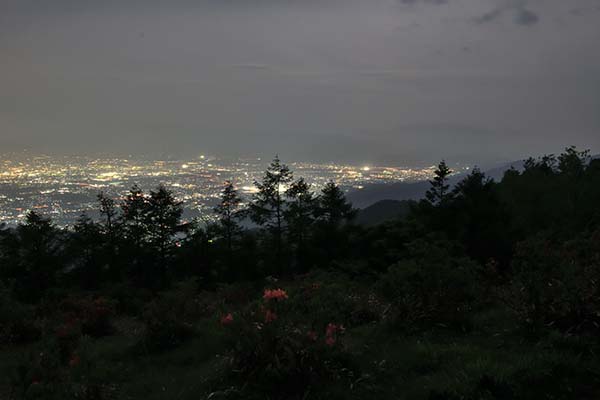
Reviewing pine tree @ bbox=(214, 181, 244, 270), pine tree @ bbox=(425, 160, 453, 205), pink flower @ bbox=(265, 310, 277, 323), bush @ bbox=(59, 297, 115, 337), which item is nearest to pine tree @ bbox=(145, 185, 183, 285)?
pine tree @ bbox=(214, 181, 244, 270)

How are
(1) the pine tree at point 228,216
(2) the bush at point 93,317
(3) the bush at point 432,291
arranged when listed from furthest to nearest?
(1) the pine tree at point 228,216, (2) the bush at point 93,317, (3) the bush at point 432,291

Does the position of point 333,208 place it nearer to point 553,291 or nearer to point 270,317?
point 553,291

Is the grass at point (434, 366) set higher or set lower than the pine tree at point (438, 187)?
lower

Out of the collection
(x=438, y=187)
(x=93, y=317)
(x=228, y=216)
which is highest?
(x=438, y=187)

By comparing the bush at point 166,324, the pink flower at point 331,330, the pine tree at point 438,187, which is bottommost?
the bush at point 166,324

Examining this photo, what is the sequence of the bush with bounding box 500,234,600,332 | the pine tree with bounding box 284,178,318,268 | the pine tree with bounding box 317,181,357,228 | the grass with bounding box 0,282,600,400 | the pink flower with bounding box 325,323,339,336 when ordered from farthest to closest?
the pine tree with bounding box 317,181,357,228
the pine tree with bounding box 284,178,318,268
the bush with bounding box 500,234,600,332
the pink flower with bounding box 325,323,339,336
the grass with bounding box 0,282,600,400

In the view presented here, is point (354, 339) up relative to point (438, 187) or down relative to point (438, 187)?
down

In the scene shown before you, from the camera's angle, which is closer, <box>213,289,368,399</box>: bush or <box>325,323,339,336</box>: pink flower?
<box>213,289,368,399</box>: bush

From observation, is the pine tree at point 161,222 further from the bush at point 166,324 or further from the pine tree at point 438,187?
the bush at point 166,324

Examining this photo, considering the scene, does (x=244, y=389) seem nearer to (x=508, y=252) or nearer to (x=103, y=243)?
(x=508, y=252)

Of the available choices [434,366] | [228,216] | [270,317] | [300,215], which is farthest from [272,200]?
[434,366]

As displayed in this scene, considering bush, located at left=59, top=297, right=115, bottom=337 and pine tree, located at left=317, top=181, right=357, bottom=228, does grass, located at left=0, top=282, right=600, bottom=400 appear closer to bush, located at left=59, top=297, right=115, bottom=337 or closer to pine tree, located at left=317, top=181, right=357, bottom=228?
bush, located at left=59, top=297, right=115, bottom=337

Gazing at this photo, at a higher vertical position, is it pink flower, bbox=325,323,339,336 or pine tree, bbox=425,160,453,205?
pine tree, bbox=425,160,453,205

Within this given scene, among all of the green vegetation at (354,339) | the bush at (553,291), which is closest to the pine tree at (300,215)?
the green vegetation at (354,339)
